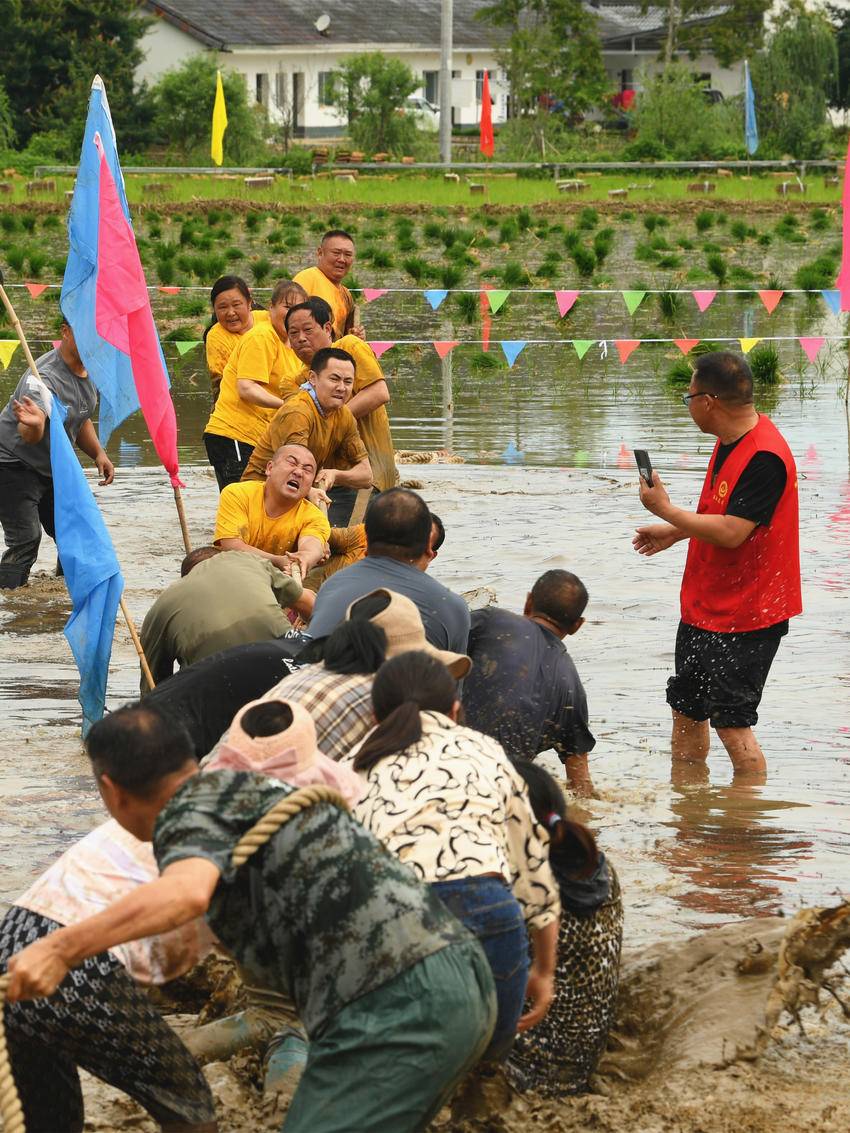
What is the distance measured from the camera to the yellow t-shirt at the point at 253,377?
31.9 feet

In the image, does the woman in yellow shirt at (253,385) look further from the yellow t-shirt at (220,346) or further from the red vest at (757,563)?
the red vest at (757,563)

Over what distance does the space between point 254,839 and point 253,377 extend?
265 inches

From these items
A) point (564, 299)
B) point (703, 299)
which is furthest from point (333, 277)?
point (703, 299)

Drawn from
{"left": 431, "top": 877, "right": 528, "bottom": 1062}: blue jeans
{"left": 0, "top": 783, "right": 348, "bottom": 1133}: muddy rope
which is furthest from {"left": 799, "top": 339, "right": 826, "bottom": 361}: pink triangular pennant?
{"left": 0, "top": 783, "right": 348, "bottom": 1133}: muddy rope

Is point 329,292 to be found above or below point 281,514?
above

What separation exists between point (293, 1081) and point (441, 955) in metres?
1.10

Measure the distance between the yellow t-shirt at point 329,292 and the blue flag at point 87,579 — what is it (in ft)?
12.6

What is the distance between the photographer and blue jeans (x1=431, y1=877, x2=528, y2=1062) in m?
3.64

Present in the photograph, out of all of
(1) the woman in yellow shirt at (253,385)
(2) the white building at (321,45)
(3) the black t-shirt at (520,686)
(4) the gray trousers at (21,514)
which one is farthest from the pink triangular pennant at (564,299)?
(2) the white building at (321,45)

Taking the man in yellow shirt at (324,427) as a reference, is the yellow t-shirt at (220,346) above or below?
above

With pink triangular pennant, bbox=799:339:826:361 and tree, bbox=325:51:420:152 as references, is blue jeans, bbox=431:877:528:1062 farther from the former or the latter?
tree, bbox=325:51:420:152

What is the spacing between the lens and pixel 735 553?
21.7 ft

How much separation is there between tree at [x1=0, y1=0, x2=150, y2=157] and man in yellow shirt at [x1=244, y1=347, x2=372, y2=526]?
38462 millimetres

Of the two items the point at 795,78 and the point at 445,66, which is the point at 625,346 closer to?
the point at 445,66
